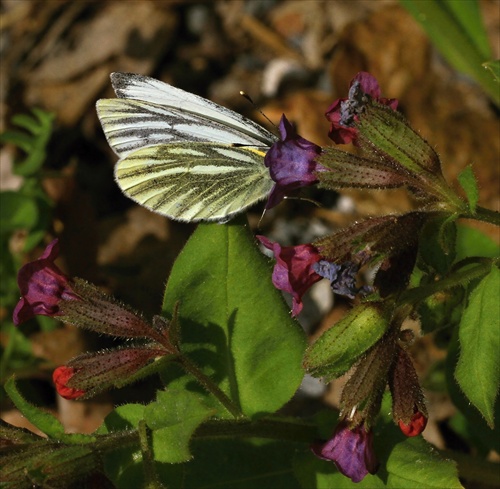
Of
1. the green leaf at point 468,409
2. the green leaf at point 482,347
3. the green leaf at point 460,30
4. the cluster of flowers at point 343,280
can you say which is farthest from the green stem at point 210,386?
the green leaf at point 460,30

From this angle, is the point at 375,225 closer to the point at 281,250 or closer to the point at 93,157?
the point at 281,250

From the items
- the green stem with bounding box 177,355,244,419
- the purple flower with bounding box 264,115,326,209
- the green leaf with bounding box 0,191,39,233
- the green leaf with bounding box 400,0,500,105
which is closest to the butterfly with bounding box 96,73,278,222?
the purple flower with bounding box 264,115,326,209

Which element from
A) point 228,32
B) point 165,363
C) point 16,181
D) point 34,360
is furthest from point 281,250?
point 228,32

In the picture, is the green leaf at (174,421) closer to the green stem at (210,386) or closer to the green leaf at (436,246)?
the green stem at (210,386)

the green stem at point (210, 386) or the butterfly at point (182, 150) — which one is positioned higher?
the butterfly at point (182, 150)

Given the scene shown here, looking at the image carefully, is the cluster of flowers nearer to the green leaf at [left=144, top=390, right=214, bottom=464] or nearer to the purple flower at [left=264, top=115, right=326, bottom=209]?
the purple flower at [left=264, top=115, right=326, bottom=209]
